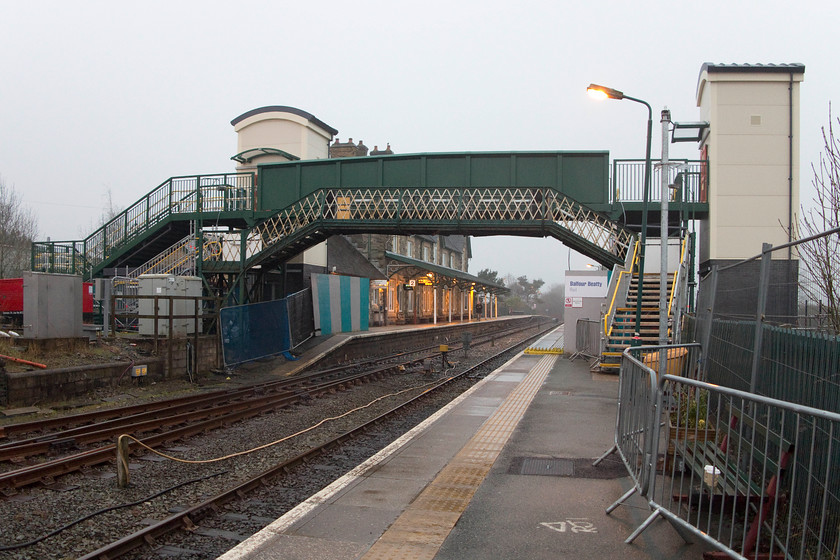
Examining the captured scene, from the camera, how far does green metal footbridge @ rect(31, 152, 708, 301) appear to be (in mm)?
20905

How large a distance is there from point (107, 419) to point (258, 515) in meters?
5.68

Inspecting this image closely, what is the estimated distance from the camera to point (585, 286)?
25.7 m

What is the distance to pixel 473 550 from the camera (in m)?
4.91

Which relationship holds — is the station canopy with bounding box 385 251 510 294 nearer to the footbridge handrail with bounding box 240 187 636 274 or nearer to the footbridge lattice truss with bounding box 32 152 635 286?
the footbridge lattice truss with bounding box 32 152 635 286

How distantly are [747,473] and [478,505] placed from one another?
7.42ft

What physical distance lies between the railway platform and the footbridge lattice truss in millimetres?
11479

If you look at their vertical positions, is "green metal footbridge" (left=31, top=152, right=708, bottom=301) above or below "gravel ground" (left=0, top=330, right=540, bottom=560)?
above

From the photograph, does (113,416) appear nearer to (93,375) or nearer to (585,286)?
(93,375)

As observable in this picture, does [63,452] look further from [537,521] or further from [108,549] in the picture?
[537,521]

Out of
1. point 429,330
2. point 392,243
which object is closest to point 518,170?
point 429,330

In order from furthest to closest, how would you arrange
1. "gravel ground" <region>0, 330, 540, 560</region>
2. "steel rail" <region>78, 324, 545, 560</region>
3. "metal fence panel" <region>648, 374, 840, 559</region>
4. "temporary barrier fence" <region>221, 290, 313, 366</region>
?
1. "temporary barrier fence" <region>221, 290, 313, 366</region>
2. "gravel ground" <region>0, 330, 540, 560</region>
3. "steel rail" <region>78, 324, 545, 560</region>
4. "metal fence panel" <region>648, 374, 840, 559</region>

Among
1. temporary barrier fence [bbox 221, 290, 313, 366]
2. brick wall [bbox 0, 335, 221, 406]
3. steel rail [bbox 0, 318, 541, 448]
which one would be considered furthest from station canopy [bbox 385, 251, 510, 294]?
steel rail [bbox 0, 318, 541, 448]

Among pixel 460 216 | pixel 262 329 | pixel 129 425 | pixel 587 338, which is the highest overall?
pixel 460 216

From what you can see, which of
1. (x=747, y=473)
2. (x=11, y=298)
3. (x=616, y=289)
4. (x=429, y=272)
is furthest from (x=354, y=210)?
(x=429, y=272)
